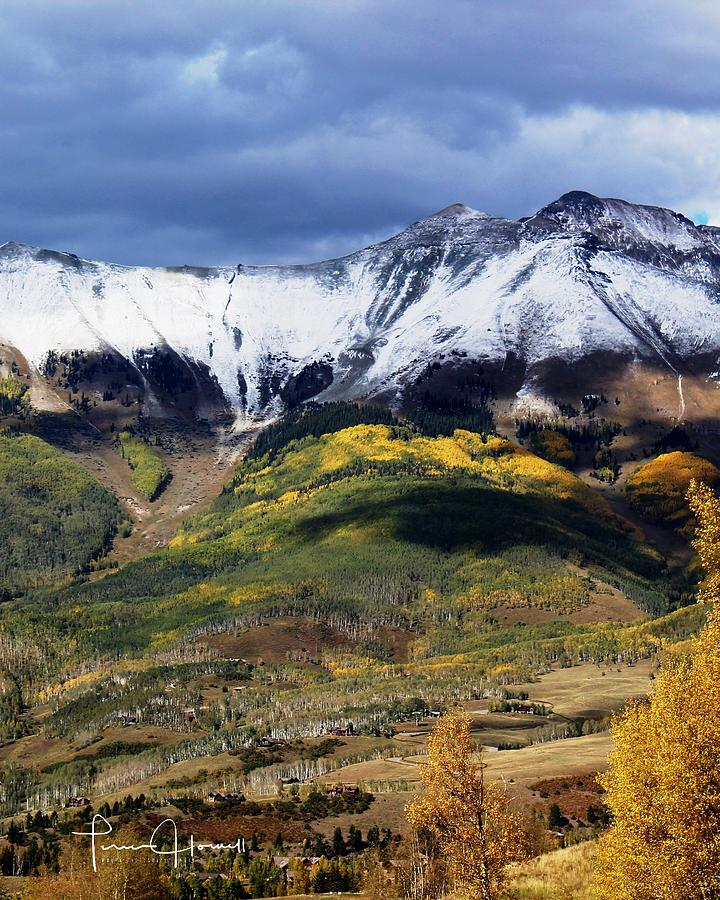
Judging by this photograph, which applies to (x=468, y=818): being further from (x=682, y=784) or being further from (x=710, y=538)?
(x=710, y=538)

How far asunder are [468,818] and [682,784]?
1845cm

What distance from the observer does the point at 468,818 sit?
2542 inches

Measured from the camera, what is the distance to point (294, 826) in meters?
190

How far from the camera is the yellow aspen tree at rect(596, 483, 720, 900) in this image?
48.5 metres

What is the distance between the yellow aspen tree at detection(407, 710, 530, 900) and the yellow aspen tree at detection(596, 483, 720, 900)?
12.2 metres

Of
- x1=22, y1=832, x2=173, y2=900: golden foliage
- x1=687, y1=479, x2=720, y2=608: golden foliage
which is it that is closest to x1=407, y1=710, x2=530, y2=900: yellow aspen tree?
x1=687, y1=479, x2=720, y2=608: golden foliage

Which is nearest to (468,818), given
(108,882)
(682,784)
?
(682,784)

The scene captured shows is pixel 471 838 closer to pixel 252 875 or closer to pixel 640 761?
pixel 640 761

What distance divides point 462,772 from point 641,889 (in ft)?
51.0

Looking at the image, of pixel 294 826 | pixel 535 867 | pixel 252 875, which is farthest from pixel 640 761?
pixel 294 826

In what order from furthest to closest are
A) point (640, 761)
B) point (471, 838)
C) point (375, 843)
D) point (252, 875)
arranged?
point (375, 843) < point (252, 875) < point (471, 838) < point (640, 761)

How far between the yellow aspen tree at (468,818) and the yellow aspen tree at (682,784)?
12238mm

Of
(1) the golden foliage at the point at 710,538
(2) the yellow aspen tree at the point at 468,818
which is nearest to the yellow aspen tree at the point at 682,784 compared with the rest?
(1) the golden foliage at the point at 710,538

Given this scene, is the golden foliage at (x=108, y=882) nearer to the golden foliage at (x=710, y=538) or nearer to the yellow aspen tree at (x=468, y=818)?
the yellow aspen tree at (x=468, y=818)
